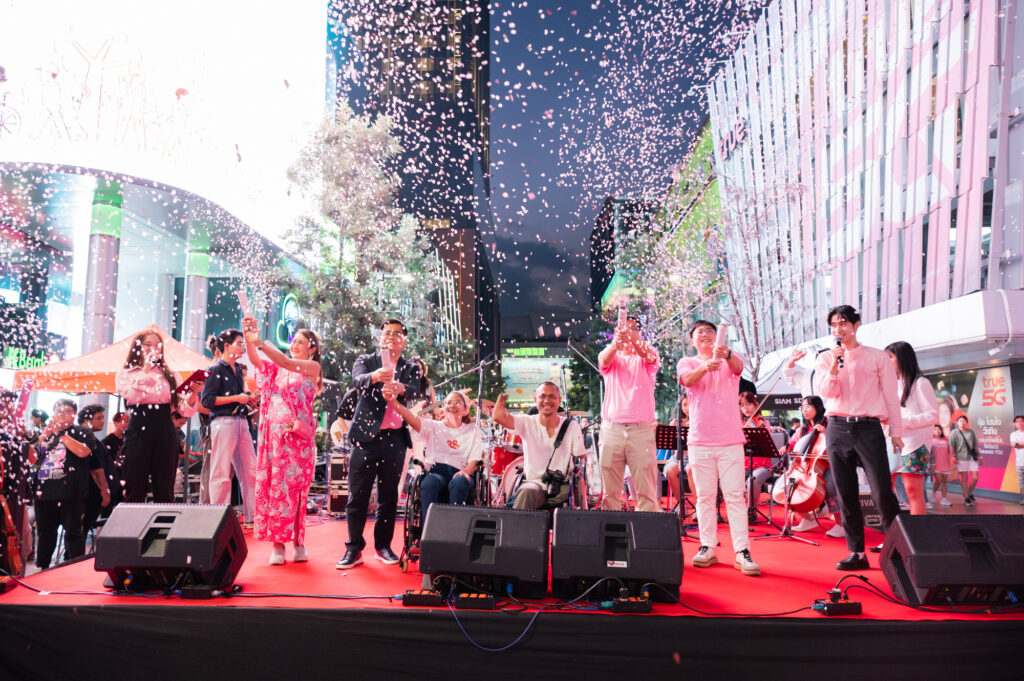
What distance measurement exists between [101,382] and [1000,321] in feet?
50.5

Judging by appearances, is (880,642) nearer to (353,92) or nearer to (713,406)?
(713,406)

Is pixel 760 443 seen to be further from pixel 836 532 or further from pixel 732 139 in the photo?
pixel 732 139

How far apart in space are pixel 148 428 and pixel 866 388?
5.27m

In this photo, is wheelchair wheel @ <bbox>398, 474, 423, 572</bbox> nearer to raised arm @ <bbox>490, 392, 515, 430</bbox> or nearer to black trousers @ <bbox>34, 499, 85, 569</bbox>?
raised arm @ <bbox>490, 392, 515, 430</bbox>

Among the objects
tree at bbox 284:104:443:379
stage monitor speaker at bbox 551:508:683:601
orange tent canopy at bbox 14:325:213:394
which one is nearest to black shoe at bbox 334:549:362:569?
stage monitor speaker at bbox 551:508:683:601

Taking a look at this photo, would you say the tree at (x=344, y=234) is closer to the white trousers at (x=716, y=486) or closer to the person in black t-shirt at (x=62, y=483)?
the person in black t-shirt at (x=62, y=483)

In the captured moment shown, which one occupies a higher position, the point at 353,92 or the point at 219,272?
the point at 353,92

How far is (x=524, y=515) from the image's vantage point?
3.58 metres

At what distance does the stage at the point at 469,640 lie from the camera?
3002 millimetres

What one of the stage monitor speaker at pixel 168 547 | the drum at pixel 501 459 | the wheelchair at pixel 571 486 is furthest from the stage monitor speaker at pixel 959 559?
the drum at pixel 501 459

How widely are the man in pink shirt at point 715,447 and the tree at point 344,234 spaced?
1566 centimetres

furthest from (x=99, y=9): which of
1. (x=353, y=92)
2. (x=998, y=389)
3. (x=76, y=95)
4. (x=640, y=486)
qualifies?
(x=353, y=92)

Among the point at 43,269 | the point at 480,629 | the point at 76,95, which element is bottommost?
the point at 480,629

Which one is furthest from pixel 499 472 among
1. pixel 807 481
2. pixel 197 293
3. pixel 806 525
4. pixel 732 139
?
pixel 732 139
